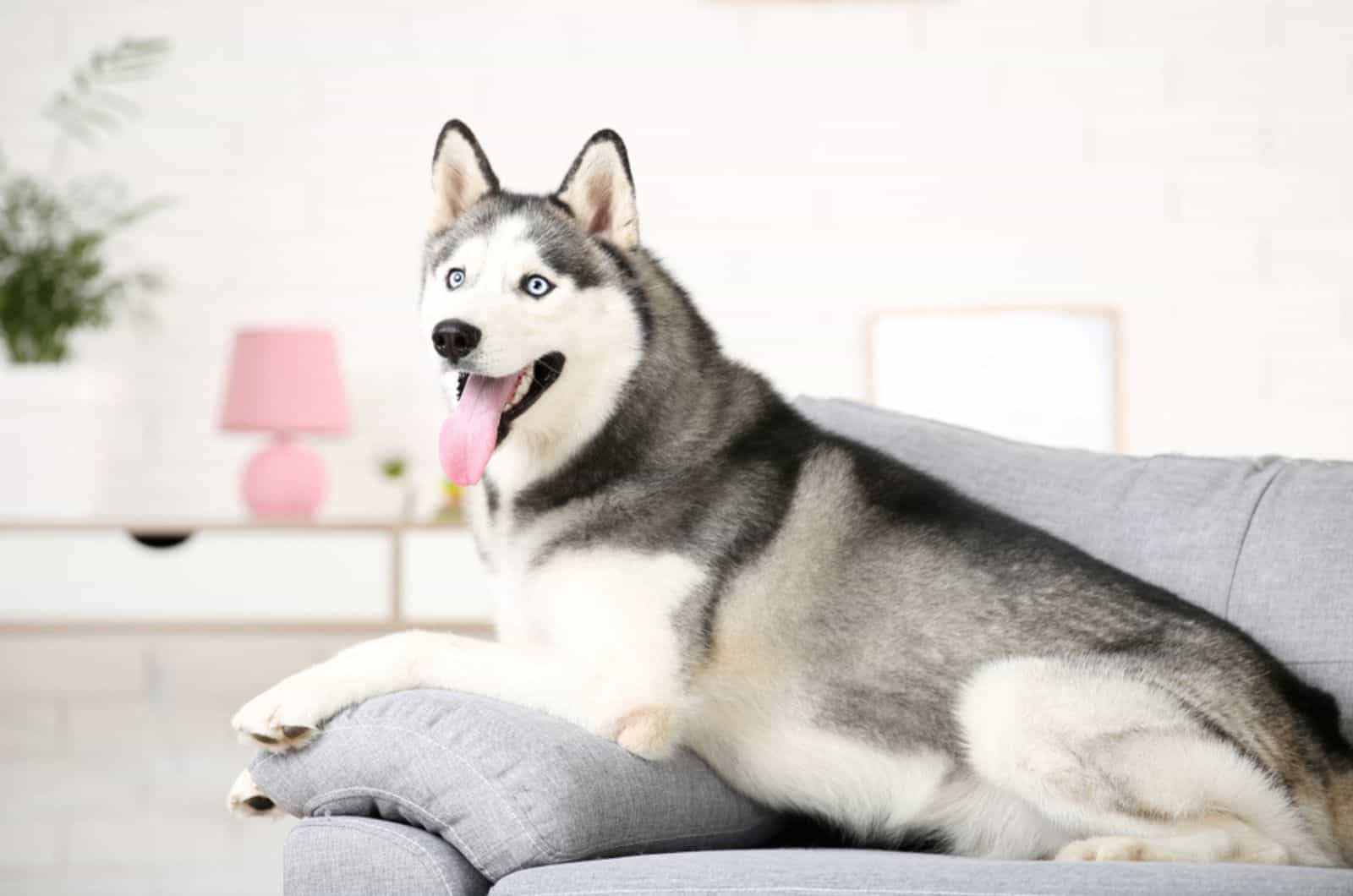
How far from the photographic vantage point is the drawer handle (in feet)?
11.8

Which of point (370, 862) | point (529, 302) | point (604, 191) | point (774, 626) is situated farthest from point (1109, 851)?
point (604, 191)

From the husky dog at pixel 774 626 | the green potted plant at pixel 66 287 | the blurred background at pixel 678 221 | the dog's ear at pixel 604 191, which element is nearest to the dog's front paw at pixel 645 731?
the husky dog at pixel 774 626

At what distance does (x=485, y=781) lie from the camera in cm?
161

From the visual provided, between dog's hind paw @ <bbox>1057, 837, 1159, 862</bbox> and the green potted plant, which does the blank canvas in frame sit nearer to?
the green potted plant

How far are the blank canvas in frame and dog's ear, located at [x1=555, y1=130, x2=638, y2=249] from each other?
7.07 feet

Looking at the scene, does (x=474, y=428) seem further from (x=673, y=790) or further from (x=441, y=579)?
(x=441, y=579)

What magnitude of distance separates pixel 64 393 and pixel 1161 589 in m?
2.85

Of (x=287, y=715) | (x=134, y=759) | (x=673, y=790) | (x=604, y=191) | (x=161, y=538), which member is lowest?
(x=134, y=759)

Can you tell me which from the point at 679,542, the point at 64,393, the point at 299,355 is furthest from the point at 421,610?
the point at 679,542

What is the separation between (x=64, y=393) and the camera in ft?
12.2

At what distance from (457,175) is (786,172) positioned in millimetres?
2254

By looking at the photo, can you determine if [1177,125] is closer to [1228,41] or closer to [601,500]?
[1228,41]

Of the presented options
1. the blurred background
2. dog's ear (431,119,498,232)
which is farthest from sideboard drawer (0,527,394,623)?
dog's ear (431,119,498,232)

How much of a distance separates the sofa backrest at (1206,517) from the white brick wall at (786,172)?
173 centimetres
